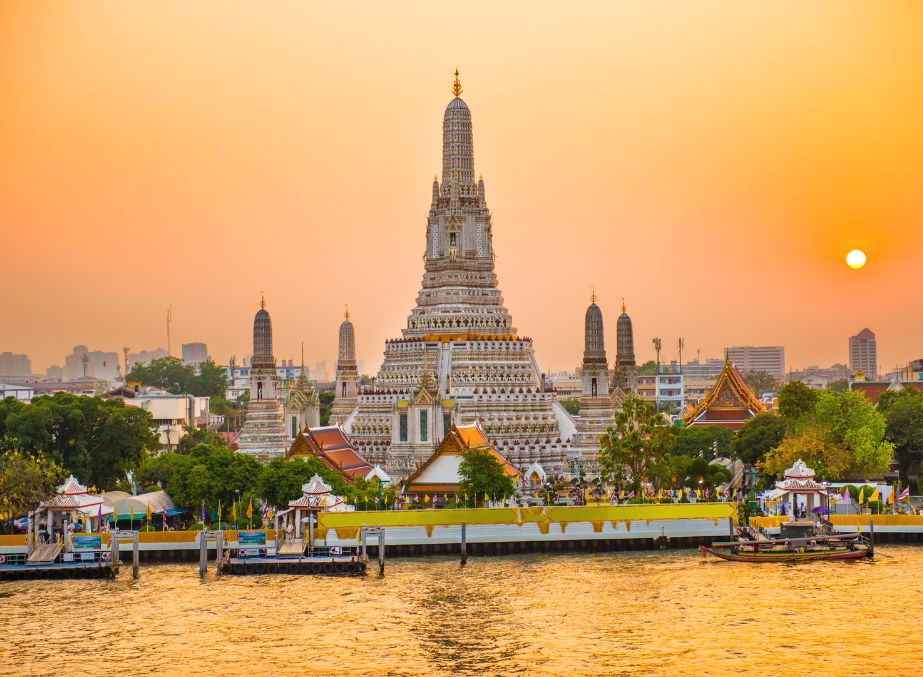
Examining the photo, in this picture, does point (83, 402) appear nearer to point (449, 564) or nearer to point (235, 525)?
point (235, 525)

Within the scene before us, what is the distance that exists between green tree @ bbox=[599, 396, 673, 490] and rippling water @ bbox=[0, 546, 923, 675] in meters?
12.0

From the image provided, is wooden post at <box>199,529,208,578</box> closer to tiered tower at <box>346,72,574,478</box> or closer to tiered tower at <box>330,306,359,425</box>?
tiered tower at <box>346,72,574,478</box>

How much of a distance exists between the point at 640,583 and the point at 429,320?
41452mm

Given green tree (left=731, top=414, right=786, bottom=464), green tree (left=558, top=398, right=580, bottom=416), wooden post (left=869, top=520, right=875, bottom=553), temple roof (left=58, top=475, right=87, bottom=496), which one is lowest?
wooden post (left=869, top=520, right=875, bottom=553)

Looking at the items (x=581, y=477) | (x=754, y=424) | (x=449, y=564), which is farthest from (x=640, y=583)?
(x=754, y=424)

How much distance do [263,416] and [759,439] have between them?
31.0 metres

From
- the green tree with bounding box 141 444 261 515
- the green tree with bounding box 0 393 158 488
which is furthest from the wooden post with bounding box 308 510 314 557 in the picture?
the green tree with bounding box 0 393 158 488

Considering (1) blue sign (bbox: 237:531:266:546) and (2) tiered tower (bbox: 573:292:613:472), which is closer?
(1) blue sign (bbox: 237:531:266:546)

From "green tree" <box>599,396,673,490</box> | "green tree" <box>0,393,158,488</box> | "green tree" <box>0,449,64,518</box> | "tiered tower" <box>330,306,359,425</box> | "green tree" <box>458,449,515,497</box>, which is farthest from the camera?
"tiered tower" <box>330,306,359,425</box>

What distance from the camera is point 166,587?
62.8 meters

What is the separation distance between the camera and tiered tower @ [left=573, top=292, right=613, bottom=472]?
96.4 meters

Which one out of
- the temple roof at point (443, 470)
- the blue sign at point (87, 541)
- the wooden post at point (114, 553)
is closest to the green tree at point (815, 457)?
the temple roof at point (443, 470)

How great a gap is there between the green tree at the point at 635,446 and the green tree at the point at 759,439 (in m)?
8.73

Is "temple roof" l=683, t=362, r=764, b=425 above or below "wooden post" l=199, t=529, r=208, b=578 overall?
above
